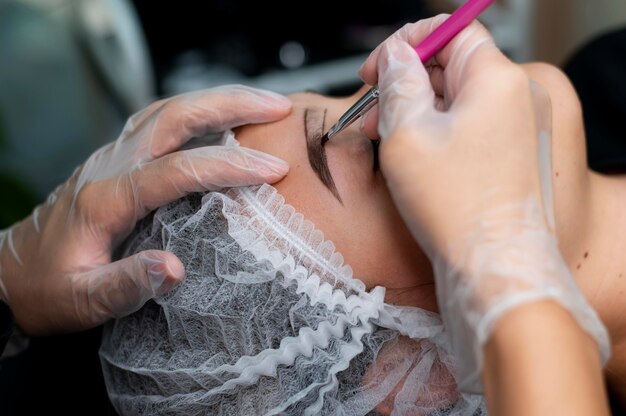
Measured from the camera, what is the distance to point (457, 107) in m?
0.80

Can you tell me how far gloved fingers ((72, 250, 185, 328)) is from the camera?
94 cm

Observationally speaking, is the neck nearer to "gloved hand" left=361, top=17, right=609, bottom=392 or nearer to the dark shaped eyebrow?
"gloved hand" left=361, top=17, right=609, bottom=392

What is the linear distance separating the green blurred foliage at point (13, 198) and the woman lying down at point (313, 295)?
96cm

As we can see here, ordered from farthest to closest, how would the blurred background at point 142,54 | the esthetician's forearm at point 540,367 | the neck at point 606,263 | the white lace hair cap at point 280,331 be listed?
the blurred background at point 142,54
the neck at point 606,263
the white lace hair cap at point 280,331
the esthetician's forearm at point 540,367

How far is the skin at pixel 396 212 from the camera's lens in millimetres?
957

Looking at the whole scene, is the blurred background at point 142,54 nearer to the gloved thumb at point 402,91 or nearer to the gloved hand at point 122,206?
the gloved hand at point 122,206

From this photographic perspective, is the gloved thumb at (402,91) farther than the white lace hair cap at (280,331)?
No

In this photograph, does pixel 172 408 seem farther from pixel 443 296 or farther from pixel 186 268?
pixel 443 296

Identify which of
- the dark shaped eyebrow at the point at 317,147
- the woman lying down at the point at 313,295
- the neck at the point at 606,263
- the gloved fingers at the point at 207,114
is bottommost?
the neck at the point at 606,263

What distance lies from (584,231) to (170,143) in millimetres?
690

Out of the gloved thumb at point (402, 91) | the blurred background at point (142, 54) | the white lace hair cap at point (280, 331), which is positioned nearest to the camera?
the gloved thumb at point (402, 91)

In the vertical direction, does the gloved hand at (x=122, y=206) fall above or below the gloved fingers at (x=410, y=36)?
below

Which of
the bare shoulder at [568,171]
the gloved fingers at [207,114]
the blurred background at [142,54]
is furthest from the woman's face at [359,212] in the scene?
the blurred background at [142,54]

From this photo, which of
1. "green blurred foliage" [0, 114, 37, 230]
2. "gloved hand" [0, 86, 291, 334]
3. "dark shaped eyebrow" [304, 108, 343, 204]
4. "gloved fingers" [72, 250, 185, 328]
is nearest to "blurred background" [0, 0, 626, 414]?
"green blurred foliage" [0, 114, 37, 230]
